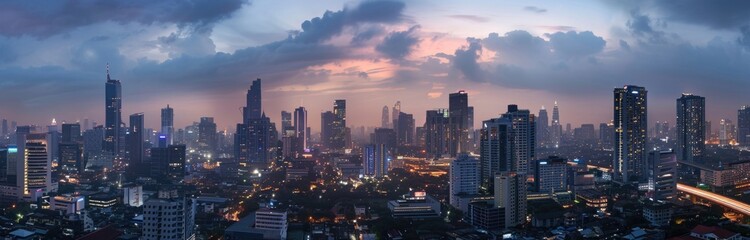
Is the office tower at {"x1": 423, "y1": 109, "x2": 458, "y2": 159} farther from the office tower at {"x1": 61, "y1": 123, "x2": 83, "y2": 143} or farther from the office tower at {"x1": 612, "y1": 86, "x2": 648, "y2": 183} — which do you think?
the office tower at {"x1": 61, "y1": 123, "x2": 83, "y2": 143}

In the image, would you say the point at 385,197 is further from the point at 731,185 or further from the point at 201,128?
the point at 201,128

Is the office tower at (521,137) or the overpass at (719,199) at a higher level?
the office tower at (521,137)

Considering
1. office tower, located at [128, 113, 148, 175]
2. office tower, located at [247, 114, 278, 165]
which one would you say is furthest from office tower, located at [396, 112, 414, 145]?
office tower, located at [128, 113, 148, 175]

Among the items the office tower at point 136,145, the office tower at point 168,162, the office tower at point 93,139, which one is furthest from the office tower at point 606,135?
the office tower at point 93,139

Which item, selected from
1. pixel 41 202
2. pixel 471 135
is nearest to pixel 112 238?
pixel 41 202

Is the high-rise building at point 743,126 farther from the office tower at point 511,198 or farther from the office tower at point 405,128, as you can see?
the office tower at point 511,198

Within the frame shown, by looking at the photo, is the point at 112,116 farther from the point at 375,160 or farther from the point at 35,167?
the point at 375,160
